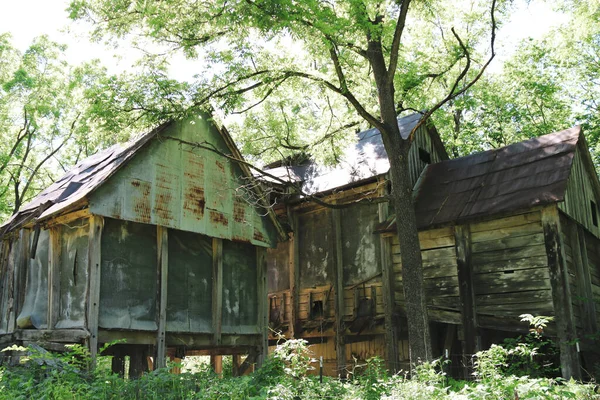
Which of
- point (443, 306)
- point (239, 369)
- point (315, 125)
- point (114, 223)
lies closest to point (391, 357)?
point (443, 306)

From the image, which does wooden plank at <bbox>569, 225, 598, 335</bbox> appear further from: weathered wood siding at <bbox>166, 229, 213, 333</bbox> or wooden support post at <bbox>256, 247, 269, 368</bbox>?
weathered wood siding at <bbox>166, 229, 213, 333</bbox>

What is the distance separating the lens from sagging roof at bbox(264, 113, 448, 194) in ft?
57.5

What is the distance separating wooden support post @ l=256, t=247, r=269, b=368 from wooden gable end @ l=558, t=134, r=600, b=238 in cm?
766

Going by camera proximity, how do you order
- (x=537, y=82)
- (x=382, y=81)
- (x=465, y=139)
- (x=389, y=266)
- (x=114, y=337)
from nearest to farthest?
(x=114, y=337), (x=382, y=81), (x=389, y=266), (x=537, y=82), (x=465, y=139)

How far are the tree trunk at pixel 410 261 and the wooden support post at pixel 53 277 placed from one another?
757 centimetres

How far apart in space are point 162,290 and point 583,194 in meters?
11.9

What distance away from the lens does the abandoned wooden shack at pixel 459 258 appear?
45.5 feet

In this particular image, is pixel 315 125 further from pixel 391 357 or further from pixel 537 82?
pixel 537 82

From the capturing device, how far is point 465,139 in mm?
28406

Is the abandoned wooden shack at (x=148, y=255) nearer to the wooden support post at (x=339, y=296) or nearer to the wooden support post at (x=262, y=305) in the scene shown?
the wooden support post at (x=262, y=305)

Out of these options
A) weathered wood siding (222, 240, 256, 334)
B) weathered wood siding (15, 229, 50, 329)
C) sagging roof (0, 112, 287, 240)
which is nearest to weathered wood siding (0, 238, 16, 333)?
weathered wood siding (15, 229, 50, 329)

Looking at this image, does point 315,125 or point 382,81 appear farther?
point 315,125

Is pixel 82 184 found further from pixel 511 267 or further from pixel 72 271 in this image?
pixel 511 267

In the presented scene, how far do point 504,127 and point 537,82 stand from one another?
254 cm
